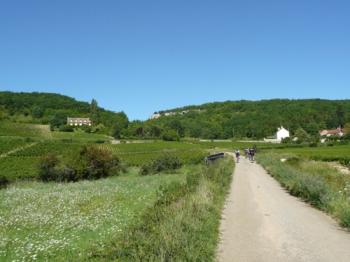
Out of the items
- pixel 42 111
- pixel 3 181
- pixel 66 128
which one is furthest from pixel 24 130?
pixel 3 181

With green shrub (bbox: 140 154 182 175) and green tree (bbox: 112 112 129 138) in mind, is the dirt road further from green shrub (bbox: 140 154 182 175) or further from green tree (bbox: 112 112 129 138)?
green tree (bbox: 112 112 129 138)

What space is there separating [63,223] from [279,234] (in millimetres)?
9302

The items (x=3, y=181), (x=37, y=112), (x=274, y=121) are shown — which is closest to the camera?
(x=3, y=181)

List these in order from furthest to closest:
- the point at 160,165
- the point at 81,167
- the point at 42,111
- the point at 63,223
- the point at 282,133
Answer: the point at 42,111 < the point at 282,133 < the point at 160,165 < the point at 81,167 < the point at 63,223

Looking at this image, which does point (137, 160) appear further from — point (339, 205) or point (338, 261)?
point (338, 261)

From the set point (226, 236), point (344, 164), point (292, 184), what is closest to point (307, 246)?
point (226, 236)

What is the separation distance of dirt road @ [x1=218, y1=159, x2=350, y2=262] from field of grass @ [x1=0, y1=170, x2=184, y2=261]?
3.70m

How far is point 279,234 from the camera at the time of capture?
12312 millimetres

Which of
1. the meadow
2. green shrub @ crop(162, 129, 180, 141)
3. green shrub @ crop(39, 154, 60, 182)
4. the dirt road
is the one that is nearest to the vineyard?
green shrub @ crop(162, 129, 180, 141)

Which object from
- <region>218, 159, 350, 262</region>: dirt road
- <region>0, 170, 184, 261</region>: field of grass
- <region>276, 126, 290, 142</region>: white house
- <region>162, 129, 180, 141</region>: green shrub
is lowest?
<region>0, 170, 184, 261</region>: field of grass

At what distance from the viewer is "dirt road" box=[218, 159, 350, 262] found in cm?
998

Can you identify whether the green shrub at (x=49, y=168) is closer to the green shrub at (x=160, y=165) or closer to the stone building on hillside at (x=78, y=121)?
the green shrub at (x=160, y=165)

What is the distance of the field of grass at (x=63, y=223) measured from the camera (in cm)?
1288

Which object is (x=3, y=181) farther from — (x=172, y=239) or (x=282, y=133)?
(x=282, y=133)
